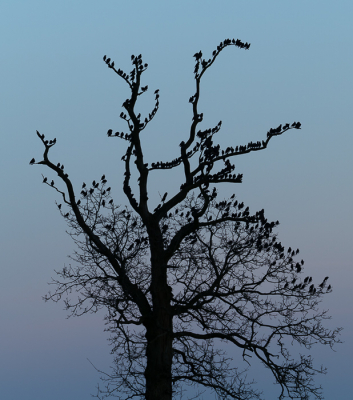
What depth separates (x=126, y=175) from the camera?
1633cm

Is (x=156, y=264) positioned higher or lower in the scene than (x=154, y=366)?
higher

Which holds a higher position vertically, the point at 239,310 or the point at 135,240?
the point at 135,240

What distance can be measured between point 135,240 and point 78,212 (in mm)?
1749

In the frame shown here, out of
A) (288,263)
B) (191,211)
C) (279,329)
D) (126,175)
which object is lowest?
(279,329)

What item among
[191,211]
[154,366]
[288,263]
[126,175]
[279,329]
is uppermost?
[126,175]

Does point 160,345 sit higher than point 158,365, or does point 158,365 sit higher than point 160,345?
point 160,345

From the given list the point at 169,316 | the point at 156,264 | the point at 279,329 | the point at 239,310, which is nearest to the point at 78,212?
the point at 156,264

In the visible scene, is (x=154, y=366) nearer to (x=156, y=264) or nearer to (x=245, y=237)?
(x=156, y=264)

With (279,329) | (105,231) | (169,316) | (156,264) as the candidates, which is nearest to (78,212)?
(105,231)

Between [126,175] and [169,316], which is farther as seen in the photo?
[126,175]

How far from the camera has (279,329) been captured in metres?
15.3

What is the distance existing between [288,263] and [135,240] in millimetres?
3772

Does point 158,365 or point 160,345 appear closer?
point 158,365

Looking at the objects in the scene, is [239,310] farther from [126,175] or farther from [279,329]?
[126,175]
